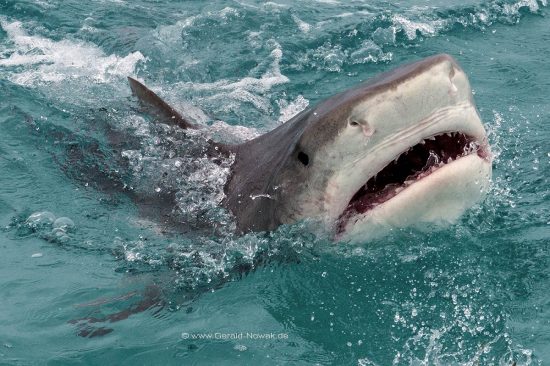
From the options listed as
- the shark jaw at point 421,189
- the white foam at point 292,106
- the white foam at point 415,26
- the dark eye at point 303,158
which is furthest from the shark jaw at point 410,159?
the white foam at point 415,26

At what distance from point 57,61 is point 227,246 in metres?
4.42

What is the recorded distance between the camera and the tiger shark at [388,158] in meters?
2.86

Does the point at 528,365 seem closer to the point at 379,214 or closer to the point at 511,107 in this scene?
the point at 379,214

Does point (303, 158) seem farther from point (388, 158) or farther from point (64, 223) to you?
point (64, 223)

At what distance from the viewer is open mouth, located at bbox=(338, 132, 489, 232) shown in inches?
122

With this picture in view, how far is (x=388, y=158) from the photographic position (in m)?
2.93

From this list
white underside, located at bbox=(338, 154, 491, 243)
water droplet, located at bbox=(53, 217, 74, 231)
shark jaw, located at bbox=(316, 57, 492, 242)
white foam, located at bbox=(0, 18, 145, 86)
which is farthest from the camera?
white foam, located at bbox=(0, 18, 145, 86)

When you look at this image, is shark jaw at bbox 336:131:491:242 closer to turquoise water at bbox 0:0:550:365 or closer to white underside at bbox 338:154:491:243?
white underside at bbox 338:154:491:243

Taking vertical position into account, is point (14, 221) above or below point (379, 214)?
below

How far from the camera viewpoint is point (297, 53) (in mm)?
7617

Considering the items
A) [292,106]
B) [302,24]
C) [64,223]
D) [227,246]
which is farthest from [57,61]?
[227,246]

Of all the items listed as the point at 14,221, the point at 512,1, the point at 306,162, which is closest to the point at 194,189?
the point at 14,221

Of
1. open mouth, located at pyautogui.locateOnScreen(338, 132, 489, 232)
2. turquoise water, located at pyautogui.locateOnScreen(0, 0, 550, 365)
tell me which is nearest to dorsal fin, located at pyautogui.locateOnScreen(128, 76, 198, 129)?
turquoise water, located at pyautogui.locateOnScreen(0, 0, 550, 365)

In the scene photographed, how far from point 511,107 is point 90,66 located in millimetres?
3735
